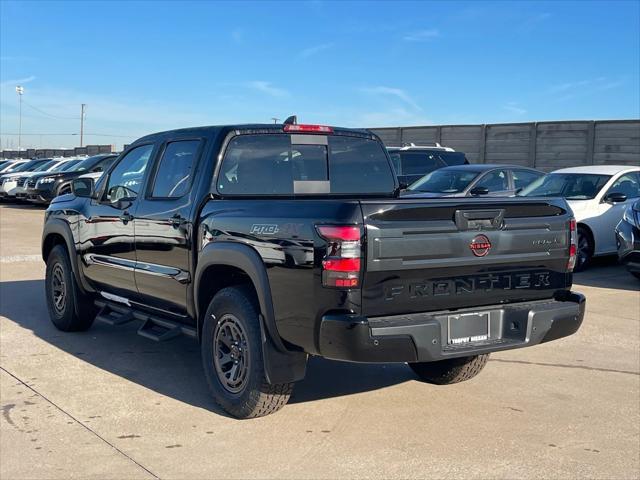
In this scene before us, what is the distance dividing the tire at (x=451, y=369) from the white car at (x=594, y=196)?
643 centimetres

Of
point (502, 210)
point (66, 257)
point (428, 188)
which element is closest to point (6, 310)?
point (66, 257)

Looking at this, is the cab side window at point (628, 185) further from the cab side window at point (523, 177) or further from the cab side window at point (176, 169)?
the cab side window at point (176, 169)

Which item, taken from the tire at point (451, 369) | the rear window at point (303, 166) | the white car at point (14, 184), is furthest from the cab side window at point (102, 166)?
the tire at point (451, 369)

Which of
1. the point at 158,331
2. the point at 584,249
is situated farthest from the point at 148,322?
the point at 584,249

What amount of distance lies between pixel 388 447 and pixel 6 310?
18.1 ft

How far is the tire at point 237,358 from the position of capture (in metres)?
4.66

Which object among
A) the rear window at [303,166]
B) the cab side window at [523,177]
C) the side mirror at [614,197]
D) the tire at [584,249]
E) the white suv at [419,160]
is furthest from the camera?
the white suv at [419,160]

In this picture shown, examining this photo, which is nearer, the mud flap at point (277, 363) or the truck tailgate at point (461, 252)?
the truck tailgate at point (461, 252)

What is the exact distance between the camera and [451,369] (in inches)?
223

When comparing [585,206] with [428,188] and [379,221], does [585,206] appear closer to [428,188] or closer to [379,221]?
[428,188]

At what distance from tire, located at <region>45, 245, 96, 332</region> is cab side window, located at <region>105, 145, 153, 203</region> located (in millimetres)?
1070

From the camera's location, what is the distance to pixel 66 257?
7230 mm

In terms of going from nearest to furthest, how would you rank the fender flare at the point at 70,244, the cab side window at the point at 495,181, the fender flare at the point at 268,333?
the fender flare at the point at 268,333
the fender flare at the point at 70,244
the cab side window at the point at 495,181

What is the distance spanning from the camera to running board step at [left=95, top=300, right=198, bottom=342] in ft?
18.4
